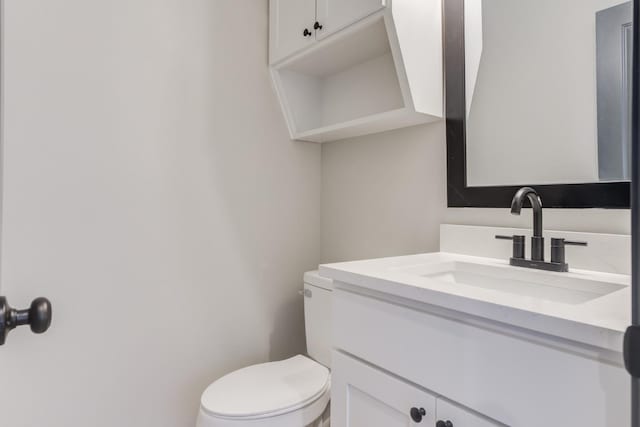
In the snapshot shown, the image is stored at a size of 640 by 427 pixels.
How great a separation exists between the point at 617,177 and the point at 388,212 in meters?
0.74

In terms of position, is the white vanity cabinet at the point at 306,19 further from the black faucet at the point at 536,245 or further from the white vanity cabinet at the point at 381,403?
the white vanity cabinet at the point at 381,403

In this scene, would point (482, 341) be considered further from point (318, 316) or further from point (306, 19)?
point (306, 19)

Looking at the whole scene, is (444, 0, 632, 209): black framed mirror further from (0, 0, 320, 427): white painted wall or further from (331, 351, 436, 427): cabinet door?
(0, 0, 320, 427): white painted wall

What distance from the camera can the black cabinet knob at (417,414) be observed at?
75cm

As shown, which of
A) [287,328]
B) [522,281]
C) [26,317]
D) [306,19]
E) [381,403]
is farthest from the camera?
[287,328]

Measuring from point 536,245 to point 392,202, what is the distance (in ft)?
1.95

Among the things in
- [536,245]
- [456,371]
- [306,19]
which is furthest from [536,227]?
[306,19]

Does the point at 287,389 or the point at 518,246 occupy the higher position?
the point at 518,246

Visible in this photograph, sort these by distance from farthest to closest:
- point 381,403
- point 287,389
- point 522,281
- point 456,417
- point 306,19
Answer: point 306,19, point 287,389, point 522,281, point 381,403, point 456,417

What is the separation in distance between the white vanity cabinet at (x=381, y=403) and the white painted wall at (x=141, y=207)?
73 centimetres

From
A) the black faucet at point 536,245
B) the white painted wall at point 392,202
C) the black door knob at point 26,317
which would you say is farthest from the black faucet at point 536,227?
the black door knob at point 26,317

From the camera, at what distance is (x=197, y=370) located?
146 cm

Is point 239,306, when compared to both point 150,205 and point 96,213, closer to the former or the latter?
point 150,205

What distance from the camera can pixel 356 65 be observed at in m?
1.58
